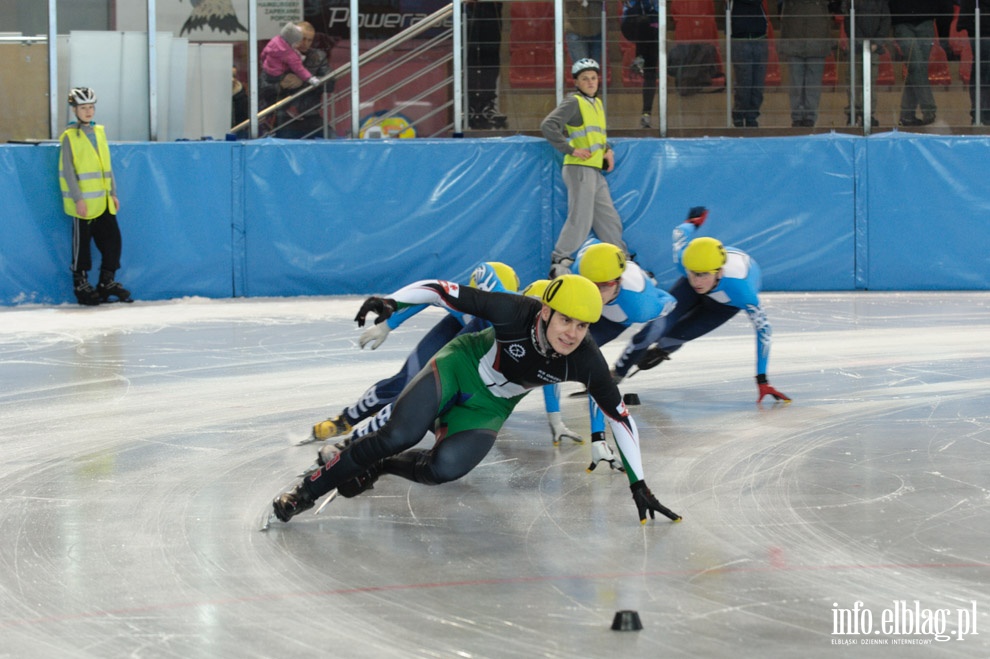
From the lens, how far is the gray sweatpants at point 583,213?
1217 centimetres

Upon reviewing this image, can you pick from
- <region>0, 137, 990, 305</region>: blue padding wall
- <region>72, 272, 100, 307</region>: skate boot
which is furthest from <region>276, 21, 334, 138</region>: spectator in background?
<region>72, 272, 100, 307</region>: skate boot

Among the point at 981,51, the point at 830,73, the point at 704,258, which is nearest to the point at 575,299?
the point at 704,258

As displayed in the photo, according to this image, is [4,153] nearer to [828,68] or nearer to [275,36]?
[275,36]

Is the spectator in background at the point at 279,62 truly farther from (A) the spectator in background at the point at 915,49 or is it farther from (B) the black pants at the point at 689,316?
(B) the black pants at the point at 689,316

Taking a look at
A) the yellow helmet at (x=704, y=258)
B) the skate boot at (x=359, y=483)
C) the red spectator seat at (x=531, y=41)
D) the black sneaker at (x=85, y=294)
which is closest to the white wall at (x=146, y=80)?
the black sneaker at (x=85, y=294)

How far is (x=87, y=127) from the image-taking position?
11.9 m

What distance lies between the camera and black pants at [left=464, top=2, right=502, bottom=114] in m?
12.8

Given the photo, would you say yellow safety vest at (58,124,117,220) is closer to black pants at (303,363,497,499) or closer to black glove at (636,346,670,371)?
black glove at (636,346,670,371)

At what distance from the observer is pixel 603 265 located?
576 cm

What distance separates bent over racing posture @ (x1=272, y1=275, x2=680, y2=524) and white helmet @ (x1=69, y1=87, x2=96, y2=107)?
800 cm

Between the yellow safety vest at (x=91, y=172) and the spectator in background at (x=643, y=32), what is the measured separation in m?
5.37

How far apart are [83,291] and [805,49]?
304 inches

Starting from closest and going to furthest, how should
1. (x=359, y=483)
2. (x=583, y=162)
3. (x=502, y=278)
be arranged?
(x=359, y=483)
(x=502, y=278)
(x=583, y=162)

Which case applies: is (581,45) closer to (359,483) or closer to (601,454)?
(601,454)
